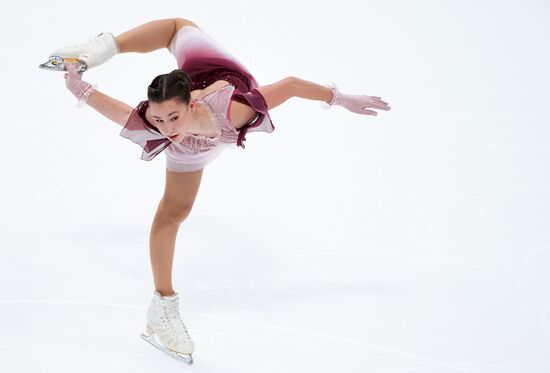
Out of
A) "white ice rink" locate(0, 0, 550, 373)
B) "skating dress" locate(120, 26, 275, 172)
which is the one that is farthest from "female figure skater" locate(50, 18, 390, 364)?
"white ice rink" locate(0, 0, 550, 373)

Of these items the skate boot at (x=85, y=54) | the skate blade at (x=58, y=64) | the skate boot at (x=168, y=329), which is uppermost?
the skate boot at (x=85, y=54)

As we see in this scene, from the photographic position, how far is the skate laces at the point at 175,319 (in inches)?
107

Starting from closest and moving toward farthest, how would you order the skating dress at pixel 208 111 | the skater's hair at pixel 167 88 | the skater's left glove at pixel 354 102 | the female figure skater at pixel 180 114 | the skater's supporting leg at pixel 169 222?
the skater's hair at pixel 167 88
the female figure skater at pixel 180 114
the skating dress at pixel 208 111
the skater's supporting leg at pixel 169 222
the skater's left glove at pixel 354 102

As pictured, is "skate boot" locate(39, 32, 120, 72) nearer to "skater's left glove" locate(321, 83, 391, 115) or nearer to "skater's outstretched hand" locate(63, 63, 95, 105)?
"skater's outstretched hand" locate(63, 63, 95, 105)

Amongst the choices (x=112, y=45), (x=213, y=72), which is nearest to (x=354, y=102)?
(x=213, y=72)

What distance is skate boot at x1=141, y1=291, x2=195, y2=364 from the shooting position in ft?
8.84

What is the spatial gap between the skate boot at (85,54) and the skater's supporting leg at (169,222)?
50 cm

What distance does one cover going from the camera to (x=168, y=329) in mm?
2719

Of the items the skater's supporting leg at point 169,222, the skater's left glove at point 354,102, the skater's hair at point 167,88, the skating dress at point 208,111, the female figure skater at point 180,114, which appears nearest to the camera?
the skater's hair at point 167,88

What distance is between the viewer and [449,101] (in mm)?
4770

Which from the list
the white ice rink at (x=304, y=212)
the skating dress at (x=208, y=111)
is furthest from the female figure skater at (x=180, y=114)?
the white ice rink at (x=304, y=212)

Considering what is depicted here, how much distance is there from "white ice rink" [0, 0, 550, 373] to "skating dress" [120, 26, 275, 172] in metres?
0.63

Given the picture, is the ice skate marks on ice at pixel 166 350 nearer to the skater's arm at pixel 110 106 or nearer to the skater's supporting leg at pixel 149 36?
the skater's arm at pixel 110 106

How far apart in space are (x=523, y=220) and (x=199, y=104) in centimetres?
184
